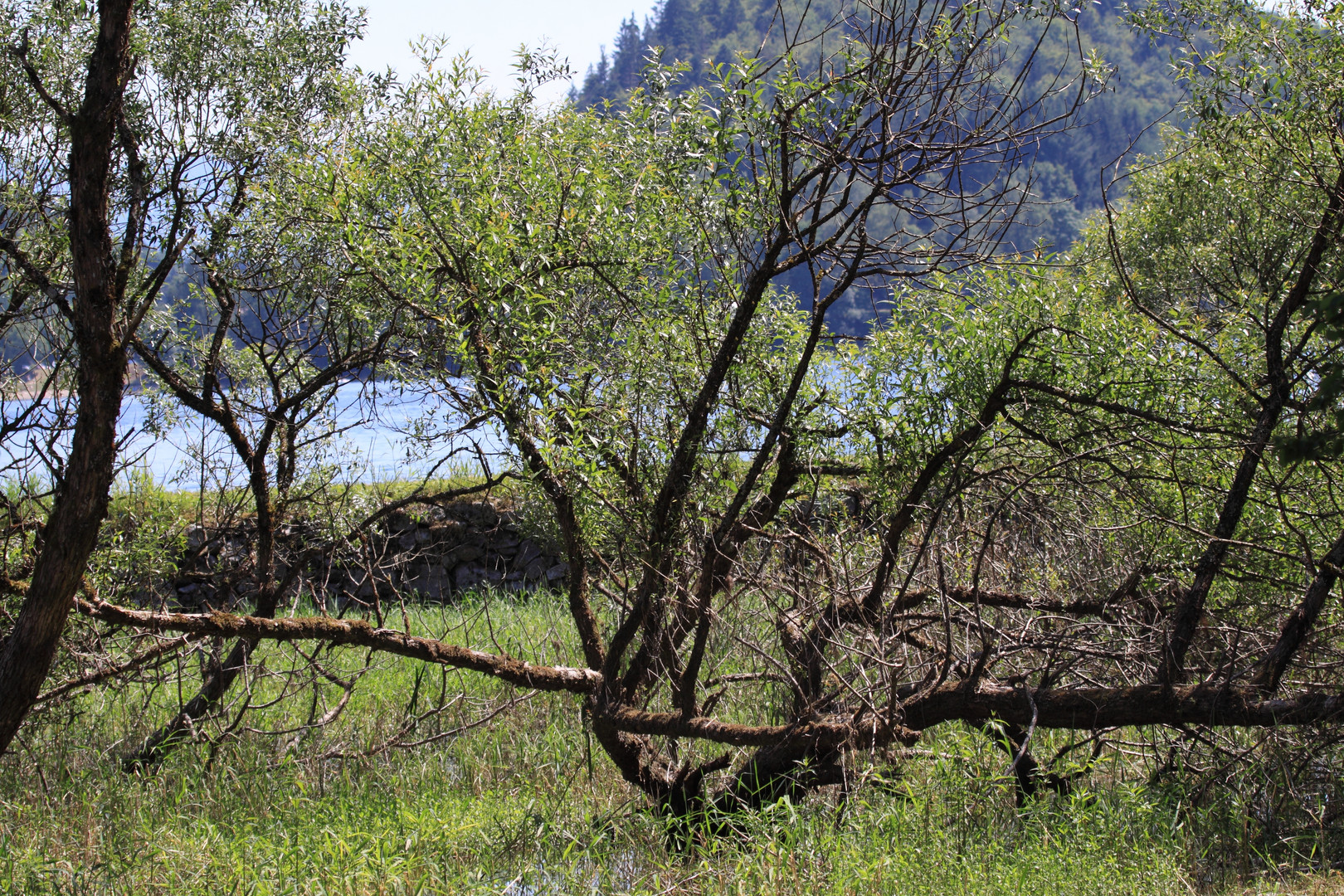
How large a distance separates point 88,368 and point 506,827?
2971mm

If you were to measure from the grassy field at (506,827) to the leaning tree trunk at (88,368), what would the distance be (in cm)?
114

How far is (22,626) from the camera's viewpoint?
10.7 ft

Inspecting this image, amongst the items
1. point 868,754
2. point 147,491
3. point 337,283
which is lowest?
point 868,754

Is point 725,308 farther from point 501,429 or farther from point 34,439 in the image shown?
point 34,439

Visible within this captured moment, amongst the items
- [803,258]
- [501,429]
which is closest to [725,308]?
[803,258]

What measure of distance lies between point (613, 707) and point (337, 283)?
2.99 metres

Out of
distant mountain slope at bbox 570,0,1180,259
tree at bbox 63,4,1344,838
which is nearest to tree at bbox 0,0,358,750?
tree at bbox 63,4,1344,838

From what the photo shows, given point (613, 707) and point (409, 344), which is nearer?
point (613, 707)

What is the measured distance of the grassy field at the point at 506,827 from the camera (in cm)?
353

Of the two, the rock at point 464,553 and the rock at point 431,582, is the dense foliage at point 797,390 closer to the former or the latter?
the rock at point 431,582

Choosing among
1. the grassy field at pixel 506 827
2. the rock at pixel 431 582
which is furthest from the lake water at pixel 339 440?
the rock at pixel 431 582

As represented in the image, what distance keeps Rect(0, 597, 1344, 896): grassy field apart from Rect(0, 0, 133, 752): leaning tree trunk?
1.14 metres

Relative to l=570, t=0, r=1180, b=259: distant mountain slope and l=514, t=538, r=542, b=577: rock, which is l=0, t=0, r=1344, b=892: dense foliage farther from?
l=570, t=0, r=1180, b=259: distant mountain slope

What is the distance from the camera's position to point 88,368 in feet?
A: 10.5
